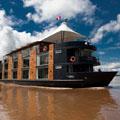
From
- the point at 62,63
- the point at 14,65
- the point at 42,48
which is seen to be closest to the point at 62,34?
the point at 42,48

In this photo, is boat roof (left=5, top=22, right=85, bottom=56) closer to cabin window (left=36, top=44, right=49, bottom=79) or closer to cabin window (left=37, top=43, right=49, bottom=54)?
cabin window (left=37, top=43, right=49, bottom=54)

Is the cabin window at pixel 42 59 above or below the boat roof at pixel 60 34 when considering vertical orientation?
below

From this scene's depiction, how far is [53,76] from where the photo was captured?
1220 inches

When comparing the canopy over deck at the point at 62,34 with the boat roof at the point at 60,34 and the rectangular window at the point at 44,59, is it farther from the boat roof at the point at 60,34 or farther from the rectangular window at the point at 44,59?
the rectangular window at the point at 44,59

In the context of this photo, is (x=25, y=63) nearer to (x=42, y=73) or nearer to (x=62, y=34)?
(x=42, y=73)

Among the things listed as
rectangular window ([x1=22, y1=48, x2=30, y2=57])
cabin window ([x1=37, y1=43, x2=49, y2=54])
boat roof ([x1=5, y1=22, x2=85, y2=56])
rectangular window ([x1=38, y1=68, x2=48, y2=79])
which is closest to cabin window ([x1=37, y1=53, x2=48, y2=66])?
cabin window ([x1=37, y1=43, x2=49, y2=54])

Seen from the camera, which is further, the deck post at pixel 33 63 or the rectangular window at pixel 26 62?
the rectangular window at pixel 26 62

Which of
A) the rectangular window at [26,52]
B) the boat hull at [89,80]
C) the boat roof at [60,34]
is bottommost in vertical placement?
the boat hull at [89,80]

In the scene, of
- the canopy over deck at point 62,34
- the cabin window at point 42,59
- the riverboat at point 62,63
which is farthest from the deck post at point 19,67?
the canopy over deck at point 62,34

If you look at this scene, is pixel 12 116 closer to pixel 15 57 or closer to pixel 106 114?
pixel 106 114

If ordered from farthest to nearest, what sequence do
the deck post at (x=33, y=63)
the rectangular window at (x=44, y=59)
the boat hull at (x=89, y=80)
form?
the deck post at (x=33, y=63)
the rectangular window at (x=44, y=59)
the boat hull at (x=89, y=80)

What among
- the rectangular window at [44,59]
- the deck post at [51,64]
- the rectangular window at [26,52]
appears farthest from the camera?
the rectangular window at [26,52]

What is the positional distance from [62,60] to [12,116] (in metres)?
19.6

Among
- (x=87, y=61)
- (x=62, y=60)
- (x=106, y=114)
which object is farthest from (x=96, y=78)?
(x=106, y=114)
